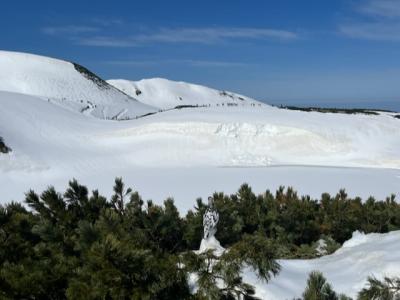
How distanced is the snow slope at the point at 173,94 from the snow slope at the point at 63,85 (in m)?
15.0

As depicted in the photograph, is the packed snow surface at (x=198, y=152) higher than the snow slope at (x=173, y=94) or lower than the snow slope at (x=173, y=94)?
lower

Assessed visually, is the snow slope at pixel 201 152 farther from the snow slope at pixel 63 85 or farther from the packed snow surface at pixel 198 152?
the snow slope at pixel 63 85

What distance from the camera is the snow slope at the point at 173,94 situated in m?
84.9

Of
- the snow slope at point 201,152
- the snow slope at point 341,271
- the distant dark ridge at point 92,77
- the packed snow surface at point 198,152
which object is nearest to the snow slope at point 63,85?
the distant dark ridge at point 92,77

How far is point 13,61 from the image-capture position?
7525cm

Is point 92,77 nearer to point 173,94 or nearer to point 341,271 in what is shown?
point 173,94

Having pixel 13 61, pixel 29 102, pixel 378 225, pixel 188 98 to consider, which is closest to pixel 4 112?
pixel 29 102

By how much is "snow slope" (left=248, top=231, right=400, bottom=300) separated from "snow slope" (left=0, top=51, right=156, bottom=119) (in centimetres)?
4616

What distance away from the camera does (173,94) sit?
293 feet

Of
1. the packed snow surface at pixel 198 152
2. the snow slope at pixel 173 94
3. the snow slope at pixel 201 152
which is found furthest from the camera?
the snow slope at pixel 173 94

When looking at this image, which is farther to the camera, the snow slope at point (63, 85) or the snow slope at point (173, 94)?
the snow slope at point (173, 94)

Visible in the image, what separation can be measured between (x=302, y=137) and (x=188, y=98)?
66453mm

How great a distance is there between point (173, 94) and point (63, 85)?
27.9 metres

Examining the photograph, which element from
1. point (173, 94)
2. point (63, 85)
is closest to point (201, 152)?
point (63, 85)
